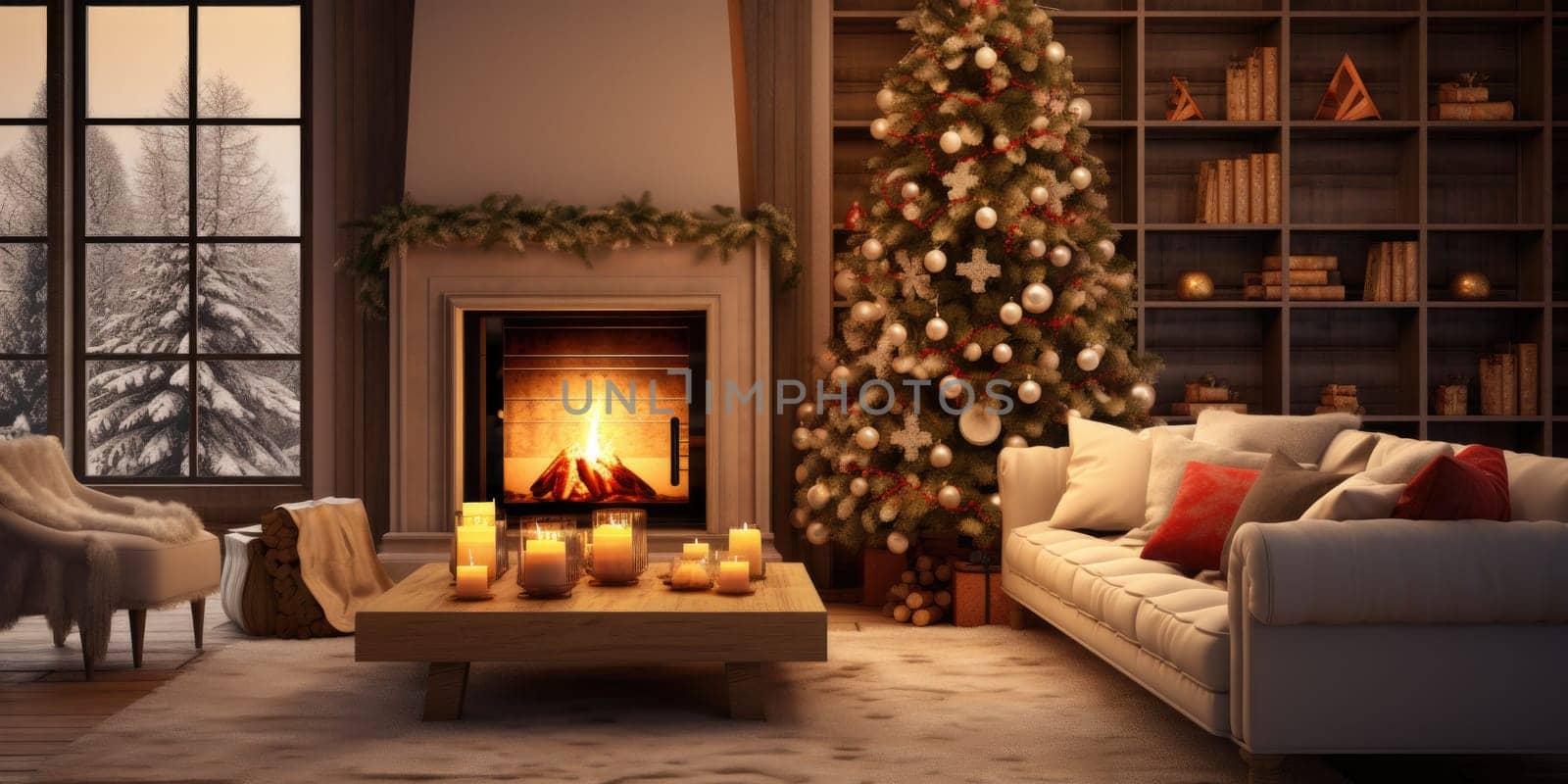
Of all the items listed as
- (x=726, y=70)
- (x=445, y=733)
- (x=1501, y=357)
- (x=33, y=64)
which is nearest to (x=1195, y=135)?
(x=1501, y=357)

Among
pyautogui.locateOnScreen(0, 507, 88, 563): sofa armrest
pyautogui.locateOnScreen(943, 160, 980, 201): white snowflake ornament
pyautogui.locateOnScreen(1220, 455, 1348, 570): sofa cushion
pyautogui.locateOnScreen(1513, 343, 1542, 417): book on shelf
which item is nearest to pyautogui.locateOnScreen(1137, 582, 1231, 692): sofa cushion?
pyautogui.locateOnScreen(1220, 455, 1348, 570): sofa cushion

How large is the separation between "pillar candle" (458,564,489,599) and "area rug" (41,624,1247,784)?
0.31 m

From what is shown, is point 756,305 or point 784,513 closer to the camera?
point 756,305

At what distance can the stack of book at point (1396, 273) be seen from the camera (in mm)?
5848

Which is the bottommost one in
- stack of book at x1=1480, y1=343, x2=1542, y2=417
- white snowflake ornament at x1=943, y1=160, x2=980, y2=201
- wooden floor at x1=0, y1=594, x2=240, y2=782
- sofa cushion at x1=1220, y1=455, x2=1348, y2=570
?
wooden floor at x1=0, y1=594, x2=240, y2=782

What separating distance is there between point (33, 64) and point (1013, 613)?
5020mm

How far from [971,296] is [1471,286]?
2.27m

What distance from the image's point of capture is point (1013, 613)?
5020 millimetres

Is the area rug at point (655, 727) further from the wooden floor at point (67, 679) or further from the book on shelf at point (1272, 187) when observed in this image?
the book on shelf at point (1272, 187)

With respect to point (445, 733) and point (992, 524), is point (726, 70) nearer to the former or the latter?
point (992, 524)

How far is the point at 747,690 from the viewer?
11.6 feet

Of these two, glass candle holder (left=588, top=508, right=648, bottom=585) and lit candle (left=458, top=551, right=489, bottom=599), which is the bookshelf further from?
lit candle (left=458, top=551, right=489, bottom=599)

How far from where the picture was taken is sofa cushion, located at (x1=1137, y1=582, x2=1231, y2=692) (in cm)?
288

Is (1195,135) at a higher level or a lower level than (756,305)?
higher
